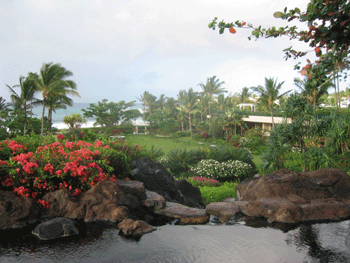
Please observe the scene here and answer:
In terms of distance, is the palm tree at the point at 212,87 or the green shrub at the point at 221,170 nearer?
the green shrub at the point at 221,170

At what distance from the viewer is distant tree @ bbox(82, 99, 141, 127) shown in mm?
46094

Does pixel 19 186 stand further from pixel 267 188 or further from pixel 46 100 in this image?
pixel 46 100

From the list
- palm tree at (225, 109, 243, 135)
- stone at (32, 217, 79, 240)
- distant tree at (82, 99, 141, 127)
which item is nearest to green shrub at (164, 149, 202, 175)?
stone at (32, 217, 79, 240)

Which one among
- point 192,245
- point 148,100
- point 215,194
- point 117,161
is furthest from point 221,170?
point 148,100

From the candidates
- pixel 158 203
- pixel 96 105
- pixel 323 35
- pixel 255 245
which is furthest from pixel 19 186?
pixel 96 105

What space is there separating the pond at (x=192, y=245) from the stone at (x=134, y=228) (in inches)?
4.9

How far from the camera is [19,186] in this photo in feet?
21.2

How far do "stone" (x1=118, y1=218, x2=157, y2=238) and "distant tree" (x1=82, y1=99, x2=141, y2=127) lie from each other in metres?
41.1

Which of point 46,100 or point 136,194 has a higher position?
point 46,100

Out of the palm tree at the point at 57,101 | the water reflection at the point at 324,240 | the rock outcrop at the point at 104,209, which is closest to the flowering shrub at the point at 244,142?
the palm tree at the point at 57,101

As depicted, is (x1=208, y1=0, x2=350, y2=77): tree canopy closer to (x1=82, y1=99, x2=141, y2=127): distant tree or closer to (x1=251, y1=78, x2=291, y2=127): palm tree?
(x1=251, y1=78, x2=291, y2=127): palm tree

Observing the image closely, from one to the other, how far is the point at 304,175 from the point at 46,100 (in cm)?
2695

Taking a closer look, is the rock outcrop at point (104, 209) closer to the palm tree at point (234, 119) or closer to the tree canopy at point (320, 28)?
the tree canopy at point (320, 28)

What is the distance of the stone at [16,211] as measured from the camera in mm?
5738
